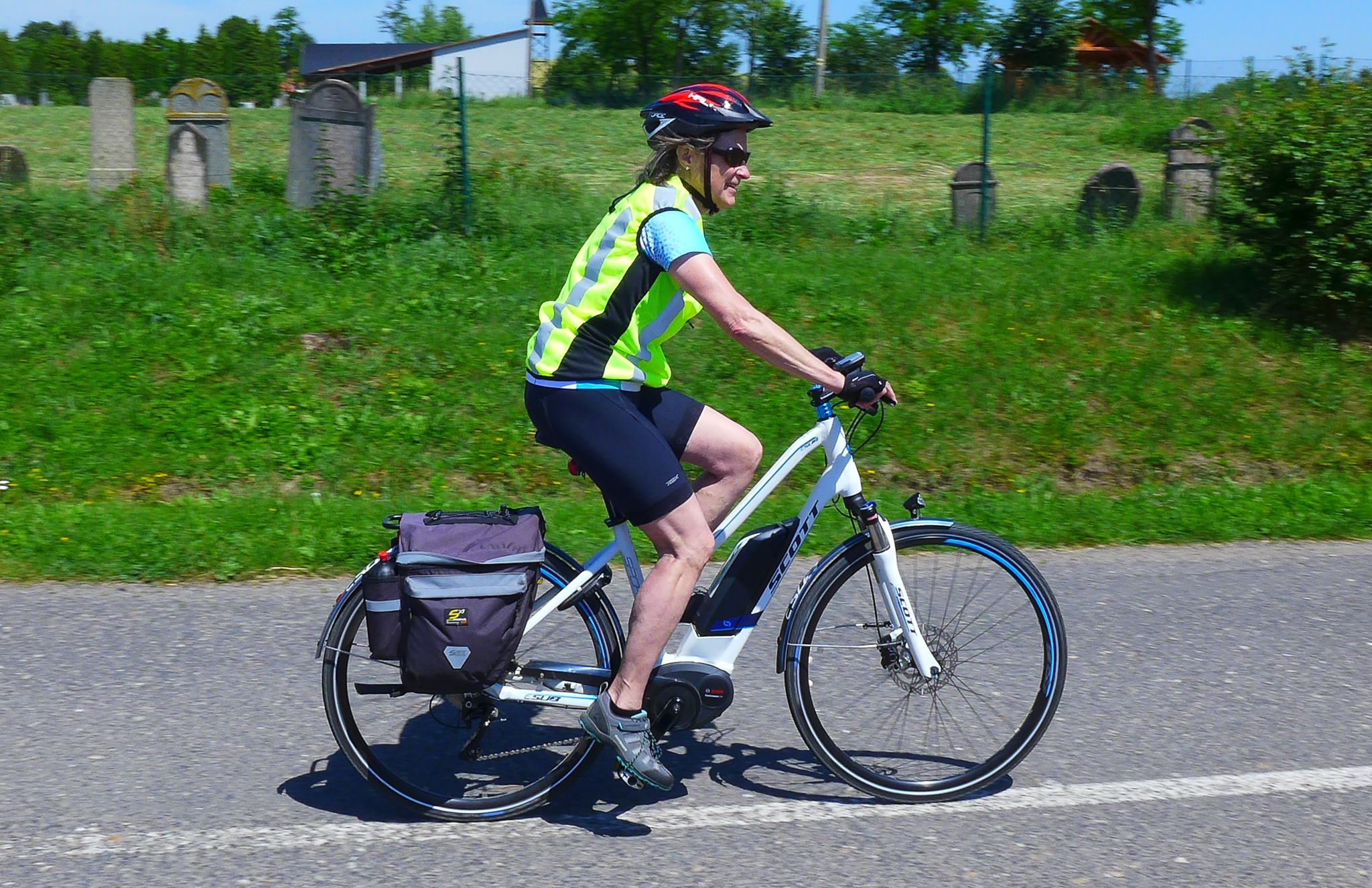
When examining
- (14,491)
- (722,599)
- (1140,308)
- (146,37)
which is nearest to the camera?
(722,599)

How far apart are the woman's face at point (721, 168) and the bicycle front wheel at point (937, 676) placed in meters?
1.15

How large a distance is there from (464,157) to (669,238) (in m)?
9.05

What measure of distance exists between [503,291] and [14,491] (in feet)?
14.0

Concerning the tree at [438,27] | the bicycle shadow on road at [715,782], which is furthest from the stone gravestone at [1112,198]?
the tree at [438,27]

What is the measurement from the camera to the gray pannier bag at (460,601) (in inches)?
138

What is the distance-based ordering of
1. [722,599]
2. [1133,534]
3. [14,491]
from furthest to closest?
1. [14,491]
2. [1133,534]
3. [722,599]

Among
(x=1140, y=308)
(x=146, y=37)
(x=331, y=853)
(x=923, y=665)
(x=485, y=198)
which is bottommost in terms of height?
(x=331, y=853)

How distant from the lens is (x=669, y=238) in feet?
11.1

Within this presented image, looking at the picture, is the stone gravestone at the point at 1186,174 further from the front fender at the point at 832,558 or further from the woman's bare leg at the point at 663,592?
the woman's bare leg at the point at 663,592

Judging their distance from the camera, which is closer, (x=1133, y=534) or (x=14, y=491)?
(x=1133, y=534)

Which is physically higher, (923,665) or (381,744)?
(923,665)

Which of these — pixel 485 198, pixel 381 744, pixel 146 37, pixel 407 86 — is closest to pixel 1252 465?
pixel 381 744

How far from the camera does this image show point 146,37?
213ft

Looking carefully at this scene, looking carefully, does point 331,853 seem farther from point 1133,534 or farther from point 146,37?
point 146,37
